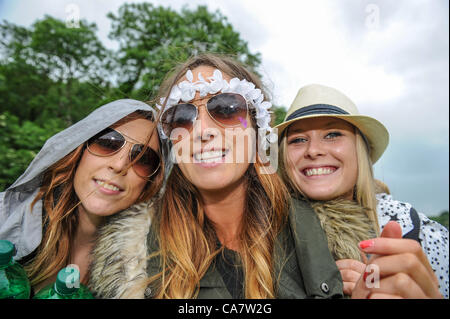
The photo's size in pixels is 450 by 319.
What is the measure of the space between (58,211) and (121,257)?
0.66 meters

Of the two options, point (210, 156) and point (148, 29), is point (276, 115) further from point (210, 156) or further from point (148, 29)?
point (148, 29)

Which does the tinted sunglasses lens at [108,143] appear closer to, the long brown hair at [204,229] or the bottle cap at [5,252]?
the long brown hair at [204,229]

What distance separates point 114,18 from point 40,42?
3.30 m

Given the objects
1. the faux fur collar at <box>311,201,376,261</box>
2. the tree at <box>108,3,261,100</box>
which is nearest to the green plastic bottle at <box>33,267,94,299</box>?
the faux fur collar at <box>311,201,376,261</box>

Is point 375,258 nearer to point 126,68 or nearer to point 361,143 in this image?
point 361,143

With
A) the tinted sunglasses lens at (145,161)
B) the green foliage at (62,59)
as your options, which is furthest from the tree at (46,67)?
the tinted sunglasses lens at (145,161)

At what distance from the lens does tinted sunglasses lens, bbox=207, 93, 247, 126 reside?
1.74m

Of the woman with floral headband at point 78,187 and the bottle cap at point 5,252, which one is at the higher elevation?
the woman with floral headband at point 78,187

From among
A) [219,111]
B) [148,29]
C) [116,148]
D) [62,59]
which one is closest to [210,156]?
[219,111]

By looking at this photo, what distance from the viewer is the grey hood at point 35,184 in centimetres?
176

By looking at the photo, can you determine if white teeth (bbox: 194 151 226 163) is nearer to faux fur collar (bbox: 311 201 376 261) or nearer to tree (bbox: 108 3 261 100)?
faux fur collar (bbox: 311 201 376 261)

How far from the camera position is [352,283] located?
1.45 meters

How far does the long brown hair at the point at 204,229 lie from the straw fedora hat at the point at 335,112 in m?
0.47
